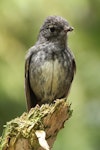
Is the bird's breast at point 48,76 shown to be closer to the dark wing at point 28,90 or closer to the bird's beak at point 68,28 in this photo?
the dark wing at point 28,90

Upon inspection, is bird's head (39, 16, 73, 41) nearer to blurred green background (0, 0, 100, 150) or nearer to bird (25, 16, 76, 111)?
bird (25, 16, 76, 111)

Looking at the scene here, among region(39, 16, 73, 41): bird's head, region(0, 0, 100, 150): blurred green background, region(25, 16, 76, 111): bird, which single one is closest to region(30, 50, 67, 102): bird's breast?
region(25, 16, 76, 111): bird

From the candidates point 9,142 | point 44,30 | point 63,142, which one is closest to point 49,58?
point 44,30

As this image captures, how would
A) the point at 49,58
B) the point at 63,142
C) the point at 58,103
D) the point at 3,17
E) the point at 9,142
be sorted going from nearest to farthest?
the point at 9,142, the point at 58,103, the point at 49,58, the point at 63,142, the point at 3,17

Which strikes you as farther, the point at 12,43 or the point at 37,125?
the point at 12,43

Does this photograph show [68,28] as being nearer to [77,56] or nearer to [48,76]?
[48,76]

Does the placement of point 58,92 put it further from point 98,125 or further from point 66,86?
point 98,125

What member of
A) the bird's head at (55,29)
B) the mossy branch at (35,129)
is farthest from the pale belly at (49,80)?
the mossy branch at (35,129)
